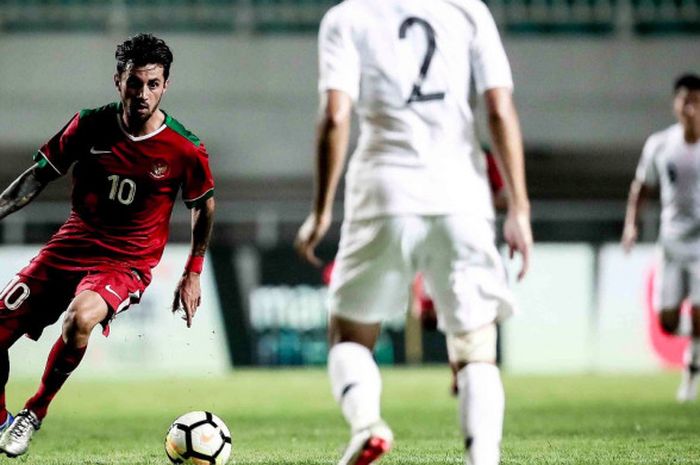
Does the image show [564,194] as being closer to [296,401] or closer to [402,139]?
[296,401]

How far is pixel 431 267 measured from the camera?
171 inches

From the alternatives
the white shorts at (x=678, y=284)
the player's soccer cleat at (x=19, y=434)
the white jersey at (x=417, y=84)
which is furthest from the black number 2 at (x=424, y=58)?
the white shorts at (x=678, y=284)

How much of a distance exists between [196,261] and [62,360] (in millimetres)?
792

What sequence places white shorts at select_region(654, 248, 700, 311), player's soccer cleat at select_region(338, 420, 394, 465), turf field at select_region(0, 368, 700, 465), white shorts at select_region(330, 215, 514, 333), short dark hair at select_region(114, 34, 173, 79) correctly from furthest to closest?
white shorts at select_region(654, 248, 700, 311) → turf field at select_region(0, 368, 700, 465) → short dark hair at select_region(114, 34, 173, 79) → white shorts at select_region(330, 215, 514, 333) → player's soccer cleat at select_region(338, 420, 394, 465)

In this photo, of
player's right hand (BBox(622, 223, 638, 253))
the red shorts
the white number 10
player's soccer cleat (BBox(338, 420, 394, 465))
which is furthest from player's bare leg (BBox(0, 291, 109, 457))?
player's right hand (BBox(622, 223, 638, 253))

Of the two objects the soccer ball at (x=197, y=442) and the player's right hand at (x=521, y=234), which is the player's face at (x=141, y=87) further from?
the player's right hand at (x=521, y=234)

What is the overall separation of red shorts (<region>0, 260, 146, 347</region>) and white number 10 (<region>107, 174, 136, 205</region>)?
333 millimetres

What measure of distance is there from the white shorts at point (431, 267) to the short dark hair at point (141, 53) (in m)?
1.84

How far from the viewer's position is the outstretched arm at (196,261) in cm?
627

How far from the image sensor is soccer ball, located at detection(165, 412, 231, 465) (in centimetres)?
579

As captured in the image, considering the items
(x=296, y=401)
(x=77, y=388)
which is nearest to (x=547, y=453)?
(x=296, y=401)

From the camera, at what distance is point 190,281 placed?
6.30 metres

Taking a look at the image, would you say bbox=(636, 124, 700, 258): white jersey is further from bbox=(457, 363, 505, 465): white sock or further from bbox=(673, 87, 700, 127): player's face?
bbox=(457, 363, 505, 465): white sock

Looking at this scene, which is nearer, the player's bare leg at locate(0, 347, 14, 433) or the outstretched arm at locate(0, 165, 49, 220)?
the outstretched arm at locate(0, 165, 49, 220)
